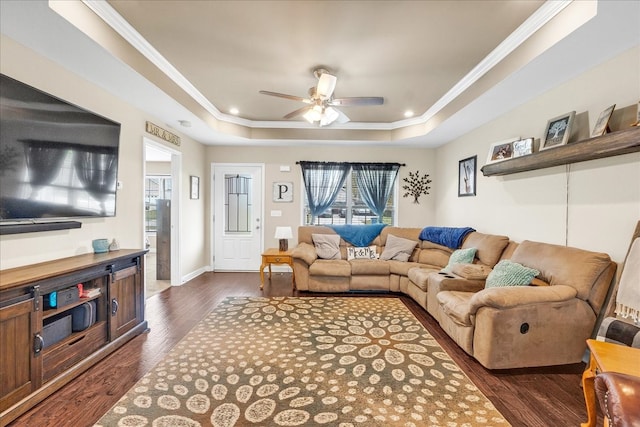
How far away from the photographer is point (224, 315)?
3.42 m

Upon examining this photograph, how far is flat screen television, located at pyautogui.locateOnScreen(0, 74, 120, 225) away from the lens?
79.0 inches

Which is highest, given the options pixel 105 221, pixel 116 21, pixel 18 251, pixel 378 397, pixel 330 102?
pixel 116 21

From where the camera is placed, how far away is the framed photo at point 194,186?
5.05m

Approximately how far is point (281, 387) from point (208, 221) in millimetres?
4214

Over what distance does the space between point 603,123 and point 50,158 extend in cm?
437

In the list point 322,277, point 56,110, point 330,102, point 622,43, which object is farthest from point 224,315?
point 622,43

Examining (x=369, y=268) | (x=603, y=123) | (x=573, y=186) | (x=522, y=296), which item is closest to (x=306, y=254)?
(x=369, y=268)

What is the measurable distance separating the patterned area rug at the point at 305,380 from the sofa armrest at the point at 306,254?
1.06 meters

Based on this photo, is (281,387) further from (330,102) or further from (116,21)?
(116,21)

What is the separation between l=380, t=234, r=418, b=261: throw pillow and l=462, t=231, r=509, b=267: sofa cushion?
1.02m

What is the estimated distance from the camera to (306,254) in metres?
4.28

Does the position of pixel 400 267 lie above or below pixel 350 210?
below

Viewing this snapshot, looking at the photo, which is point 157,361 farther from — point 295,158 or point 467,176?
point 467,176

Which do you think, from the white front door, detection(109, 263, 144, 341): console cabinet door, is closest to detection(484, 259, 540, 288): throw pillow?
detection(109, 263, 144, 341): console cabinet door
